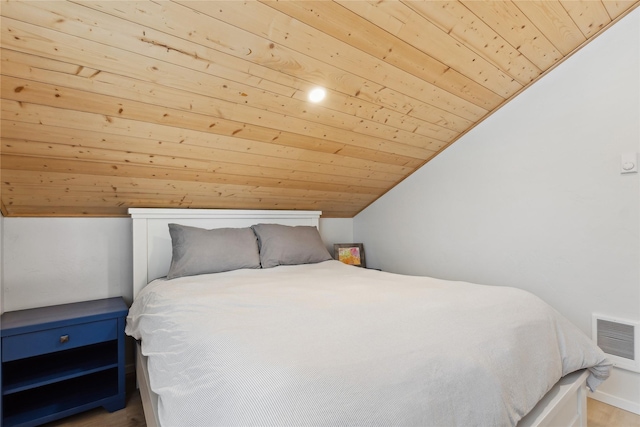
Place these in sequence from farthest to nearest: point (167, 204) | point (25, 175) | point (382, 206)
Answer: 1. point (382, 206)
2. point (167, 204)
3. point (25, 175)

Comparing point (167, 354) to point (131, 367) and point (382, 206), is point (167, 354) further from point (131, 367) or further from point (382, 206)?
point (382, 206)

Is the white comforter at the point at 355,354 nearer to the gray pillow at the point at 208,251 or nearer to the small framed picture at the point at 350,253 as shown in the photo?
the gray pillow at the point at 208,251

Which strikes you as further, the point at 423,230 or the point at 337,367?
the point at 423,230

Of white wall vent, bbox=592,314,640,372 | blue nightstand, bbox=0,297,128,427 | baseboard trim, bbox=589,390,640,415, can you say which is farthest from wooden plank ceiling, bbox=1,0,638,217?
baseboard trim, bbox=589,390,640,415

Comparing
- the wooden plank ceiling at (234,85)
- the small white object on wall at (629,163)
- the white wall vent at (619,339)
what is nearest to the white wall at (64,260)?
the wooden plank ceiling at (234,85)

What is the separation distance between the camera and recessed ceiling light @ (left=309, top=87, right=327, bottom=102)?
1.77 m

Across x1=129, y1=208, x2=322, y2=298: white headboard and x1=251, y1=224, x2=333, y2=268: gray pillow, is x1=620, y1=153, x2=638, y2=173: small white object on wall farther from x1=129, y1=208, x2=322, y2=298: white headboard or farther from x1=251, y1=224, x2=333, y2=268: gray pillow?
x1=129, y1=208, x2=322, y2=298: white headboard

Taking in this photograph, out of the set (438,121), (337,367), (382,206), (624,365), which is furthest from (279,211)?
(624,365)

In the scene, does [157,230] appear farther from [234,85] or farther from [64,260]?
[234,85]

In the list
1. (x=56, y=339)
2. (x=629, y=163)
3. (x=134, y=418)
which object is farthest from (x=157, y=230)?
(x=629, y=163)

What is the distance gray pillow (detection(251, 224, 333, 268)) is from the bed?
1.64ft

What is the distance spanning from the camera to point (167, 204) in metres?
2.29

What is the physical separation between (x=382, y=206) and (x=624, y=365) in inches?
81.1

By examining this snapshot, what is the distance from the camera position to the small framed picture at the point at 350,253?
3.19m
